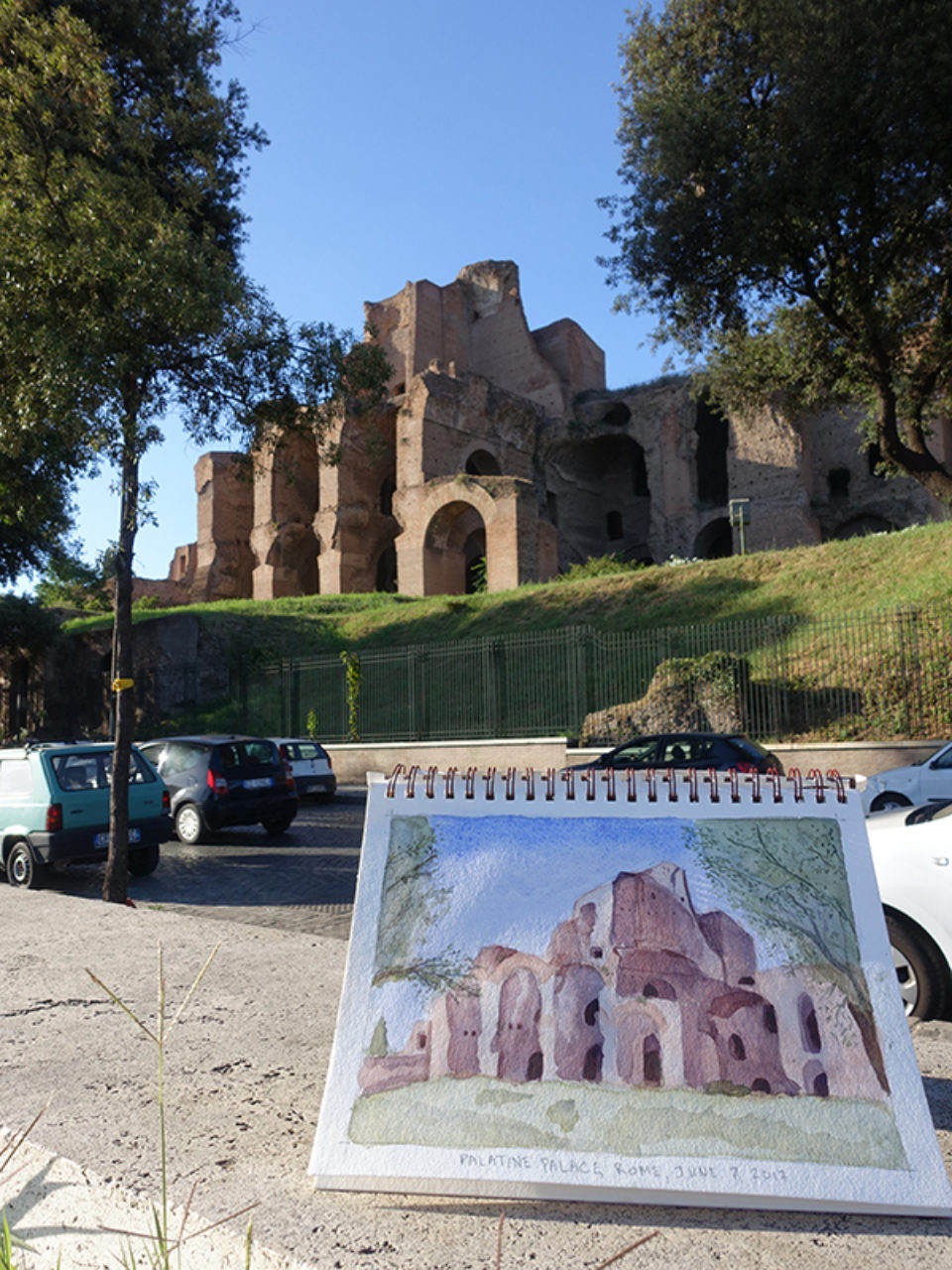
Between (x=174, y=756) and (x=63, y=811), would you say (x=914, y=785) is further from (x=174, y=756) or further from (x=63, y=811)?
(x=174, y=756)

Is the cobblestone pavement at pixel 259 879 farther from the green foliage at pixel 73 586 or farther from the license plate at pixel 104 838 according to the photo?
the green foliage at pixel 73 586

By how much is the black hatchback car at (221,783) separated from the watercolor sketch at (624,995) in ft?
33.7

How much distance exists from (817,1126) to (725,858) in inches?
20.8

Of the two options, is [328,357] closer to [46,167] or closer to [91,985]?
[46,167]

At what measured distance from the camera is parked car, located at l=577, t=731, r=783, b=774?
37.1ft

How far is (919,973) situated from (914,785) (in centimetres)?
696

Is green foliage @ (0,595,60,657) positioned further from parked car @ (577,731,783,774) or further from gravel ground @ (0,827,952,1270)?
gravel ground @ (0,827,952,1270)

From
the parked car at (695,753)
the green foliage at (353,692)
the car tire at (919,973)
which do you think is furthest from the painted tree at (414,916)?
the green foliage at (353,692)

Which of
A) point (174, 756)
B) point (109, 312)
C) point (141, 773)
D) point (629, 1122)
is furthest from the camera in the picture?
point (174, 756)

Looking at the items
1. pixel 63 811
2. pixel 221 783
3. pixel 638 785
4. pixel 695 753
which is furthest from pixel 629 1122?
pixel 221 783

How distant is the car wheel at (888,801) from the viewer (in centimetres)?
1063

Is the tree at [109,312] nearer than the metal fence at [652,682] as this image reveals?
Yes

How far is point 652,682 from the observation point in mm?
16406

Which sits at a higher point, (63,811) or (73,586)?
(73,586)
